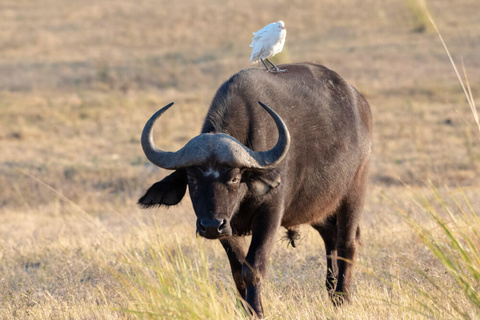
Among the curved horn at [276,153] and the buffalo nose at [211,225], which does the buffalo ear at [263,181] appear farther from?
the buffalo nose at [211,225]

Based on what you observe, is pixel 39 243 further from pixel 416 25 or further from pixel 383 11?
pixel 383 11

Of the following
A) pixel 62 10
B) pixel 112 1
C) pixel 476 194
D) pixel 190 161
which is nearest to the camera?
pixel 190 161

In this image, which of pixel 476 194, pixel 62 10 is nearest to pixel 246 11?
pixel 62 10

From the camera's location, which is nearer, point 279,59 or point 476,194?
point 476,194

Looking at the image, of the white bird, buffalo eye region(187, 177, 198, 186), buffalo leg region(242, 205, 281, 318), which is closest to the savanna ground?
buffalo leg region(242, 205, 281, 318)

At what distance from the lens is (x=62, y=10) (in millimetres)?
46469

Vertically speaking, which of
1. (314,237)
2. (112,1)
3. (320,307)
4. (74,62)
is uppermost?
(320,307)

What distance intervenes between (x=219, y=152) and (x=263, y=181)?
469 millimetres

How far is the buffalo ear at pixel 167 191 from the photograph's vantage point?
201 inches

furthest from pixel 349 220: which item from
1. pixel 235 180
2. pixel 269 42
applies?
pixel 235 180

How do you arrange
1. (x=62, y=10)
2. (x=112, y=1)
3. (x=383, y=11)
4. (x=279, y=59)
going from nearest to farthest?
(x=279, y=59) < (x=383, y=11) < (x=62, y=10) < (x=112, y=1)

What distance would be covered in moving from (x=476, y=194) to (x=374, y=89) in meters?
13.2

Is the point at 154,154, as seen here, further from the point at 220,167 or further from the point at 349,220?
the point at 349,220

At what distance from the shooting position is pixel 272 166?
16.0ft
